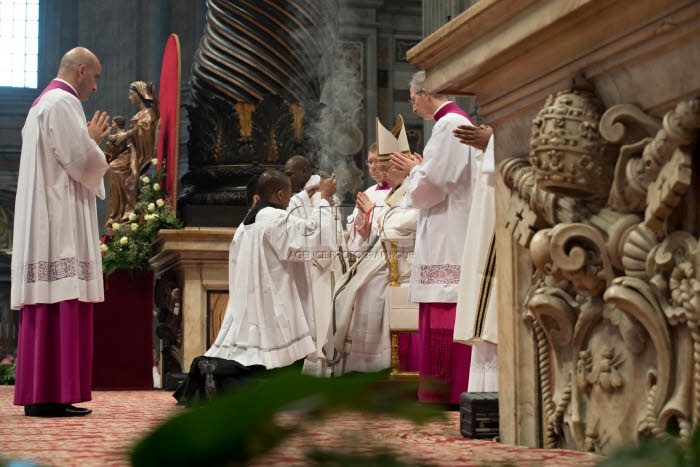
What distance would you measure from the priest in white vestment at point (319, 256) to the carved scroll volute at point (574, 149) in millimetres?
4687

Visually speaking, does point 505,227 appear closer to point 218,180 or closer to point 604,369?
point 604,369

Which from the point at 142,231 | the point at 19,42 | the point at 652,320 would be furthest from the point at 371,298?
the point at 19,42

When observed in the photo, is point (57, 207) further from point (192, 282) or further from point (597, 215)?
point (597, 215)

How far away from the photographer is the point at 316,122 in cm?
906

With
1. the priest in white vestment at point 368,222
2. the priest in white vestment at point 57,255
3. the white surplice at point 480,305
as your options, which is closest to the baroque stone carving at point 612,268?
the white surplice at point 480,305

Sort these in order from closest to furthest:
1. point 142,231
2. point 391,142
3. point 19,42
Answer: point 391,142 < point 142,231 < point 19,42

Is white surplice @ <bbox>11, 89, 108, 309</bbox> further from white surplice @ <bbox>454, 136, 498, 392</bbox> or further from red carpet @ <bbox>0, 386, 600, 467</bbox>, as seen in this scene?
white surplice @ <bbox>454, 136, 498, 392</bbox>

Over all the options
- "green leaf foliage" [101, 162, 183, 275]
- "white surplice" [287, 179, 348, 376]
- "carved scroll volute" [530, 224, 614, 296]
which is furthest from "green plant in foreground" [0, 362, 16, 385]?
"carved scroll volute" [530, 224, 614, 296]

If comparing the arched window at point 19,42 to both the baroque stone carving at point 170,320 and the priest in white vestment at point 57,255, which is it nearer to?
the baroque stone carving at point 170,320

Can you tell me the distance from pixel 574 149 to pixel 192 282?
20.6ft

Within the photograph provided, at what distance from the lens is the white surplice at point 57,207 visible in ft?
17.3

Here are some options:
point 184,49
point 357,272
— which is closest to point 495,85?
point 357,272

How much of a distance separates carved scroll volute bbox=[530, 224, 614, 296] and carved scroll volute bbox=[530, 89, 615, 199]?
0.09 metres

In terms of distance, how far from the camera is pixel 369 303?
7.52 meters
